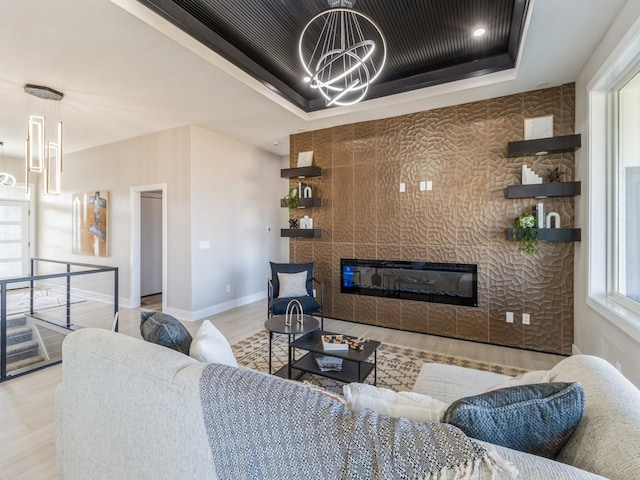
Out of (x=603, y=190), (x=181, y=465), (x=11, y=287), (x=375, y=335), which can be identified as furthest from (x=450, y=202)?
(x=11, y=287)

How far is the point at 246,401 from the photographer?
95cm

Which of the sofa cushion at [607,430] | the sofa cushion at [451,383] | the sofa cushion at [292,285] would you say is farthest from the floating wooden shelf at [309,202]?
the sofa cushion at [607,430]

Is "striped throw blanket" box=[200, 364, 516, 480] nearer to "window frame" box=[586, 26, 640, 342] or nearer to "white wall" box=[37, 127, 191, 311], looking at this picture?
"window frame" box=[586, 26, 640, 342]

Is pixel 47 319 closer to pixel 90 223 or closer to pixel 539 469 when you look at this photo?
pixel 90 223

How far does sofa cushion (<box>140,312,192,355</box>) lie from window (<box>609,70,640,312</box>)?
3.12m

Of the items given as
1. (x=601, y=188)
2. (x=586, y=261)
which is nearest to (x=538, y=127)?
(x=601, y=188)

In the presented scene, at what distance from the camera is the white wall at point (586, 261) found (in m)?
2.04

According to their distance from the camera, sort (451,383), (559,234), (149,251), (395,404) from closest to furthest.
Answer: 1. (395,404)
2. (451,383)
3. (559,234)
4. (149,251)

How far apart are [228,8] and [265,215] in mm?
3798

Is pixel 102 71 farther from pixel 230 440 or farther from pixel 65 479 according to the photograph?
pixel 230 440

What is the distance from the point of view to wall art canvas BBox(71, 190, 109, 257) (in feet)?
17.8

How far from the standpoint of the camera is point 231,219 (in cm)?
514

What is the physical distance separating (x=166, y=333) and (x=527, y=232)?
360 centimetres

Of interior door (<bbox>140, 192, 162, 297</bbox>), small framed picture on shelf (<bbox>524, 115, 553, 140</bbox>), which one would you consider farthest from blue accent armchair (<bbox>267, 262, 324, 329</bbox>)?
interior door (<bbox>140, 192, 162, 297</bbox>)
